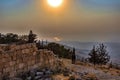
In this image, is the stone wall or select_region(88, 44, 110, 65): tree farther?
select_region(88, 44, 110, 65): tree

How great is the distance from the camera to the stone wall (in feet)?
82.1

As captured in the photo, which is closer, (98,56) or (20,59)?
(20,59)

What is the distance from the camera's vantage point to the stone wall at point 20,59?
25.0m

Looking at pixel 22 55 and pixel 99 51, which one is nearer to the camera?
pixel 22 55

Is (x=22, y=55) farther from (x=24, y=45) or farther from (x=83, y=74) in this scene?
(x=83, y=74)

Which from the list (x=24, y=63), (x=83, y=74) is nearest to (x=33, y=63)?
(x=24, y=63)

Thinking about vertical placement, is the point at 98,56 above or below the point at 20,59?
below

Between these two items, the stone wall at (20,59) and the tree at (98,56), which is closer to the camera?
the stone wall at (20,59)

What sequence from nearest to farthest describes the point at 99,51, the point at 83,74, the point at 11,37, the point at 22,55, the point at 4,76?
the point at 4,76 → the point at 22,55 → the point at 83,74 → the point at 11,37 → the point at 99,51

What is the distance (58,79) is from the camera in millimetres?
27438

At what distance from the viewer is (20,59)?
2677cm

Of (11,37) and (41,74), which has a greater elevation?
(11,37)

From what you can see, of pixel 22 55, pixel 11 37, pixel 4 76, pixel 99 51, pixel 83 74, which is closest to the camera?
pixel 4 76

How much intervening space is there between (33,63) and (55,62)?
3845 mm
